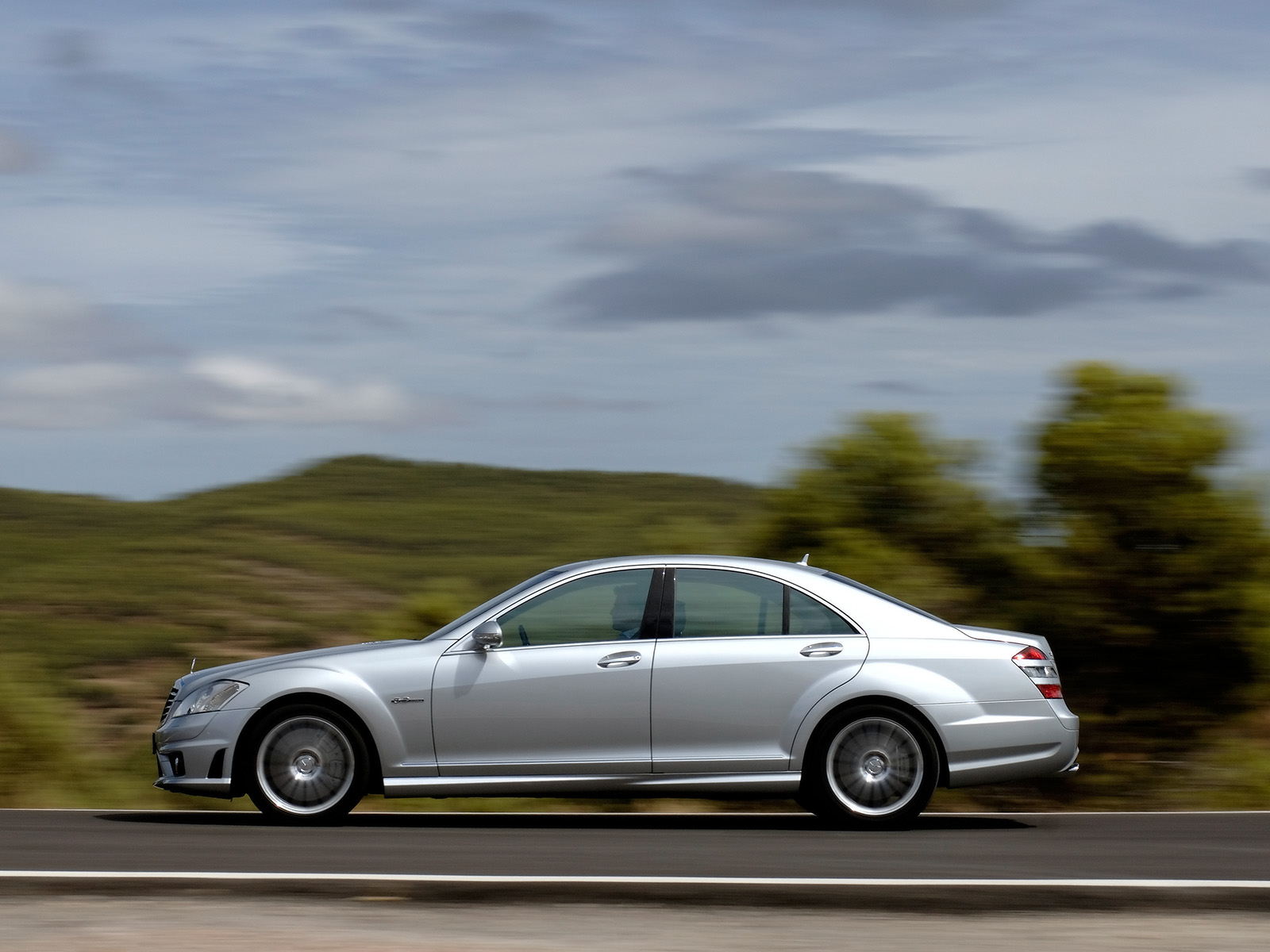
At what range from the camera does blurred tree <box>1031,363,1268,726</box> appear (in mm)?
14094

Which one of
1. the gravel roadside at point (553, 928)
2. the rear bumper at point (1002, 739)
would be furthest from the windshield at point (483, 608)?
the gravel roadside at point (553, 928)

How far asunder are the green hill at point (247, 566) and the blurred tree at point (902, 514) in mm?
751

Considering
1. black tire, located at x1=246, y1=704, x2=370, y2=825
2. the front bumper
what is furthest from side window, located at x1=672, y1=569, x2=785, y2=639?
the front bumper

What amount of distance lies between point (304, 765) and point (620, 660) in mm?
1938

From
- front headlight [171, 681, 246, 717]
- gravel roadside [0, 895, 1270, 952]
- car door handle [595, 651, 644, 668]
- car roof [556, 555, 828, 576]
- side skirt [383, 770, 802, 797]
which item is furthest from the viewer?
car roof [556, 555, 828, 576]

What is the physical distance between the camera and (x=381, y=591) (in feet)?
120

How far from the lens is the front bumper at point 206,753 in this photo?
987 cm

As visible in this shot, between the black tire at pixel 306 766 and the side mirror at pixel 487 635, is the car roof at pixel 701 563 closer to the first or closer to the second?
the side mirror at pixel 487 635

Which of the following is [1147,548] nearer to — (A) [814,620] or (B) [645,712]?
(A) [814,620]

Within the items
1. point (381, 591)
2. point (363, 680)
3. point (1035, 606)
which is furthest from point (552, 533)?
point (363, 680)

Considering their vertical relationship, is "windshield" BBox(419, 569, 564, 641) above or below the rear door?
above

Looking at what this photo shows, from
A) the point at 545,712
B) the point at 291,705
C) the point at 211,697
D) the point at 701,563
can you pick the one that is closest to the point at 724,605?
the point at 701,563

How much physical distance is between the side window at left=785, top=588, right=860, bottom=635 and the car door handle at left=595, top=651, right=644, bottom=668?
0.93m

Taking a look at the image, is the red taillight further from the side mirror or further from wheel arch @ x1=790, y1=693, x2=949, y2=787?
the side mirror
